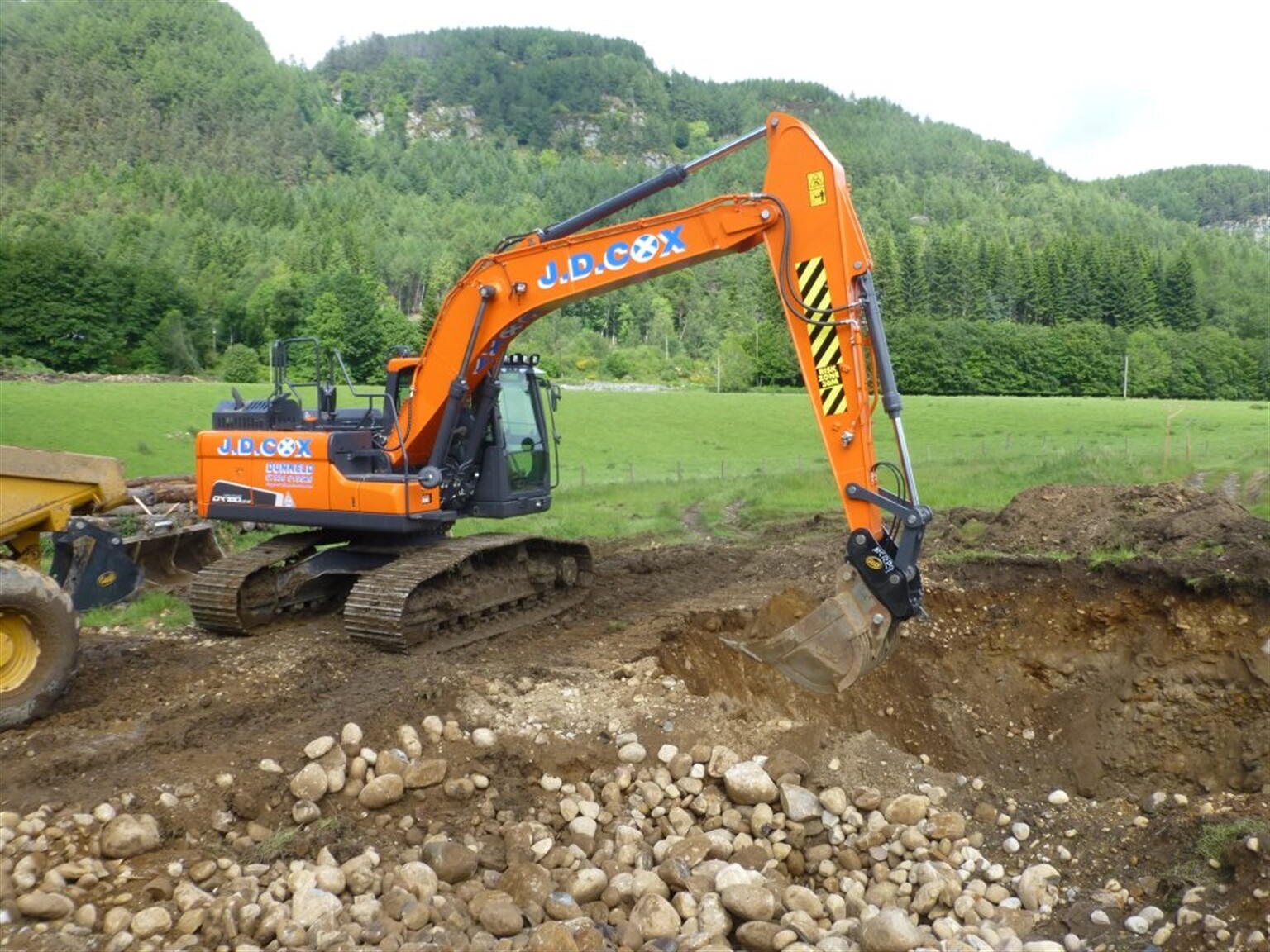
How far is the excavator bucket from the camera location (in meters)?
7.19

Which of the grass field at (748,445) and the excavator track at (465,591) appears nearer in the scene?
the excavator track at (465,591)

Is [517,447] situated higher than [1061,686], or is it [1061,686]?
→ [517,447]

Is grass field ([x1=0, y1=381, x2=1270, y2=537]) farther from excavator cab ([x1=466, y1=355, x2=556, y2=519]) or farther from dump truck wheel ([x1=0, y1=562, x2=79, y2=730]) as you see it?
dump truck wheel ([x1=0, y1=562, x2=79, y2=730])

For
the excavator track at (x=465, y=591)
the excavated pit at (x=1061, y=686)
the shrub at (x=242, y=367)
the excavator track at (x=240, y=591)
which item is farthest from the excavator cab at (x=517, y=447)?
the shrub at (x=242, y=367)

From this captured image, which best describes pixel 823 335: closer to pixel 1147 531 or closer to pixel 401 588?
pixel 401 588

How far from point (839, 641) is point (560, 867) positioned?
259 cm

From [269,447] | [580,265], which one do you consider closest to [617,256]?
[580,265]

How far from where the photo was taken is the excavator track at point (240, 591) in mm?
9680

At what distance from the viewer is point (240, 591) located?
9719 mm

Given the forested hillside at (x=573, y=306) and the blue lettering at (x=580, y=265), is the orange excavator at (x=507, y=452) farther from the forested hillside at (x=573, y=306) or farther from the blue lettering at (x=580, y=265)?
the forested hillside at (x=573, y=306)

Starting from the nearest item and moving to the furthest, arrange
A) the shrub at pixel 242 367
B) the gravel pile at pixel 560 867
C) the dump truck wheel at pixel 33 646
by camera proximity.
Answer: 1. the gravel pile at pixel 560 867
2. the dump truck wheel at pixel 33 646
3. the shrub at pixel 242 367

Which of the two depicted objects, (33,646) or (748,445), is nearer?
(33,646)

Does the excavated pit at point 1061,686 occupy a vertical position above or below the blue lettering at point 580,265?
below

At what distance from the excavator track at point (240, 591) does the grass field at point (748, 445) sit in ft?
25.8
